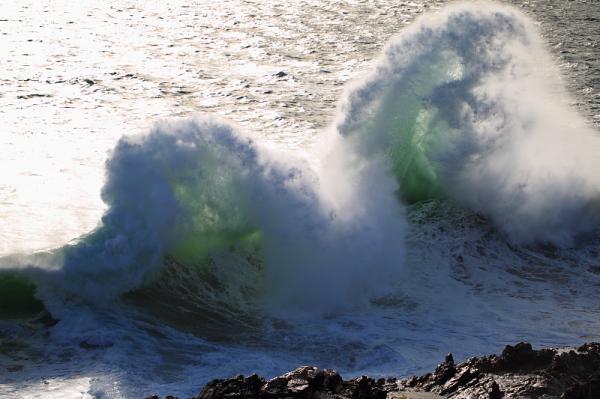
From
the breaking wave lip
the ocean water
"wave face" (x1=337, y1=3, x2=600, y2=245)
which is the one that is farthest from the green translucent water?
"wave face" (x1=337, y1=3, x2=600, y2=245)

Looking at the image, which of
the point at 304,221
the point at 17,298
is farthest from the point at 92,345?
the point at 304,221

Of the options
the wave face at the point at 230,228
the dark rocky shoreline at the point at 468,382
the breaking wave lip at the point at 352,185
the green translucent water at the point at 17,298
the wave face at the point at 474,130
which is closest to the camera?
the dark rocky shoreline at the point at 468,382

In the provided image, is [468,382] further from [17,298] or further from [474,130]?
[474,130]

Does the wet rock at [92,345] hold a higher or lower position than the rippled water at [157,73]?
lower

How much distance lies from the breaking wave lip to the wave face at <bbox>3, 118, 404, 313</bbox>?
24 mm

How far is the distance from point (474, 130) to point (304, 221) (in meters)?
5.66

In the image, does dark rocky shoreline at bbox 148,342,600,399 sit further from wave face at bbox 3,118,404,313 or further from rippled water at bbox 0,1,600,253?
rippled water at bbox 0,1,600,253

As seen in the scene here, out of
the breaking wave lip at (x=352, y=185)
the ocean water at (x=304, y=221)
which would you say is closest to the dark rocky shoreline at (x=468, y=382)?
the ocean water at (x=304, y=221)

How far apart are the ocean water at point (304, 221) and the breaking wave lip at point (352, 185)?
41 mm

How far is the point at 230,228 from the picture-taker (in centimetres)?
1847

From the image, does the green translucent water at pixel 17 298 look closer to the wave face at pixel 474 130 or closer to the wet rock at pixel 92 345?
the wet rock at pixel 92 345

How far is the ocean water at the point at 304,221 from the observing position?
15102 mm

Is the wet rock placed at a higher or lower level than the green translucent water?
lower

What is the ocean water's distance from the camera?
15102mm
